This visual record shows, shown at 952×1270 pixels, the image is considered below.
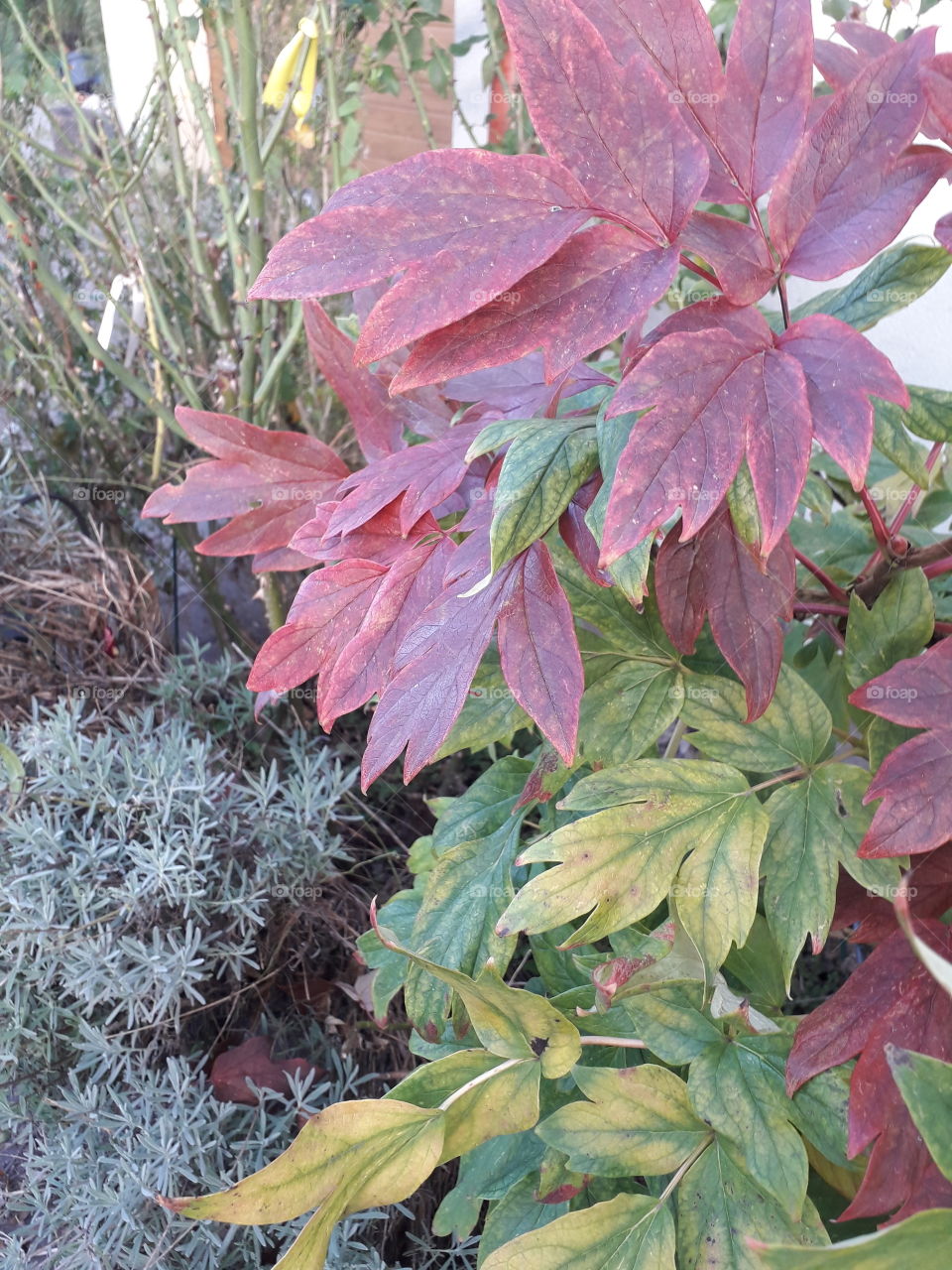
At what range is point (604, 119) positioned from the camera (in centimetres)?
39

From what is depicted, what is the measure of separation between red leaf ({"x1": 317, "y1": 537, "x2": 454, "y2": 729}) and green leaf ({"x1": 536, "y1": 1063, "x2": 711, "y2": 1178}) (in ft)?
0.76

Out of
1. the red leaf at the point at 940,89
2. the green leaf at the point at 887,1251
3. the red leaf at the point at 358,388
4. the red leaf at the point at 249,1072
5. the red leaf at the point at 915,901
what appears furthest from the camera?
the red leaf at the point at 249,1072

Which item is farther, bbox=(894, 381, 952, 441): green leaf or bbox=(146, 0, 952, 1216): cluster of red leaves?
bbox=(894, 381, 952, 441): green leaf

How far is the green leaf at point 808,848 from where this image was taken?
1.58 feet

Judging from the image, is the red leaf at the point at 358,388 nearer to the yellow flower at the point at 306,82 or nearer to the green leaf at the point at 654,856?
the green leaf at the point at 654,856

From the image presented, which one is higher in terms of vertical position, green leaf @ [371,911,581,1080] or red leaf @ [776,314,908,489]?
red leaf @ [776,314,908,489]

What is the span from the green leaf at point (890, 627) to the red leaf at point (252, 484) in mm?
345

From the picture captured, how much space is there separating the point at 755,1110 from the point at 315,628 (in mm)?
343

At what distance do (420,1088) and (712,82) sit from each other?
0.49m

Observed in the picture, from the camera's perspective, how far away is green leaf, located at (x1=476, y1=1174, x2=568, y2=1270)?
0.55 meters

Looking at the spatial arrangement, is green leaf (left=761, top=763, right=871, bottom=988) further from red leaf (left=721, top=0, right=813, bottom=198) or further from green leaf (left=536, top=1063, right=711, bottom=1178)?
red leaf (left=721, top=0, right=813, bottom=198)

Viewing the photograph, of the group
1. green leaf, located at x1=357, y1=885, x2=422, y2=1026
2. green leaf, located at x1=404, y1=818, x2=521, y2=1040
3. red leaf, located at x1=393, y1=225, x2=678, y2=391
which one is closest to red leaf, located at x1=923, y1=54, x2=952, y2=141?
red leaf, located at x1=393, y1=225, x2=678, y2=391

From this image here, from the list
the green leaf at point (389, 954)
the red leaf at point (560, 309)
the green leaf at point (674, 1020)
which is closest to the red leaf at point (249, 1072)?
the green leaf at point (389, 954)

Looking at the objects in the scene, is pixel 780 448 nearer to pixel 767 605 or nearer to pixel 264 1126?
pixel 767 605
